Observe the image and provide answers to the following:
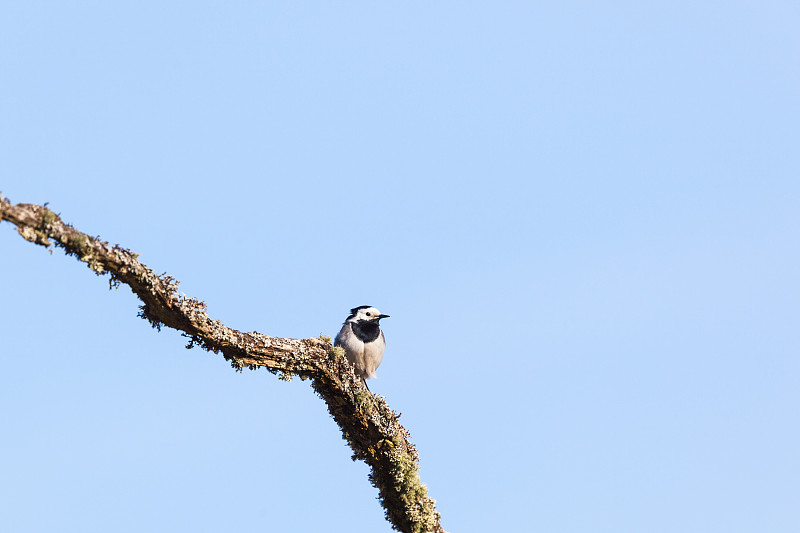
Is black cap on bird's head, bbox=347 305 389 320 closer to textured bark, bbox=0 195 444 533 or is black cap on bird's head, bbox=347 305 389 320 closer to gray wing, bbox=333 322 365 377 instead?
gray wing, bbox=333 322 365 377

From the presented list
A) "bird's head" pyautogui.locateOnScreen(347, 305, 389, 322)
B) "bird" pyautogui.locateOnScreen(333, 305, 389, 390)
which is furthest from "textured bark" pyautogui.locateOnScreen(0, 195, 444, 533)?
"bird's head" pyautogui.locateOnScreen(347, 305, 389, 322)

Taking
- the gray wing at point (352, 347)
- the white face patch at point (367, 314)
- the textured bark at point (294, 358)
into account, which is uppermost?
the white face patch at point (367, 314)

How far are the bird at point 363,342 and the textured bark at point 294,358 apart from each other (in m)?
1.82

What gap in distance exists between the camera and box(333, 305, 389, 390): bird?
8914mm

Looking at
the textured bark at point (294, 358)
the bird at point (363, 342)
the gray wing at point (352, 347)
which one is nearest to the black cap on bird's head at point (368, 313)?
the bird at point (363, 342)

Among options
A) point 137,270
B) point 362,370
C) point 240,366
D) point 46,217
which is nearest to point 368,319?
point 362,370

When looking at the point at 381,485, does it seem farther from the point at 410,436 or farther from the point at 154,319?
the point at 154,319

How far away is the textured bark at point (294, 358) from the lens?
4.86 m

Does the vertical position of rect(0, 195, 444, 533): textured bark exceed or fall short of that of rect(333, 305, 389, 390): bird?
it falls short

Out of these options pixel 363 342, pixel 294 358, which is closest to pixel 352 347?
pixel 363 342

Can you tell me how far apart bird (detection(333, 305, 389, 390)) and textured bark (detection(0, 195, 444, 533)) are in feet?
5.96

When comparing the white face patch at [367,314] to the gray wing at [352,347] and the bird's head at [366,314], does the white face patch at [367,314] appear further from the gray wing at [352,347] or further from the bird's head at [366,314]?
the gray wing at [352,347]

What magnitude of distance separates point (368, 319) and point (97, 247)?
16.3 ft

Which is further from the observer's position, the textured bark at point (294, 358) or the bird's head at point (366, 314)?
the bird's head at point (366, 314)
